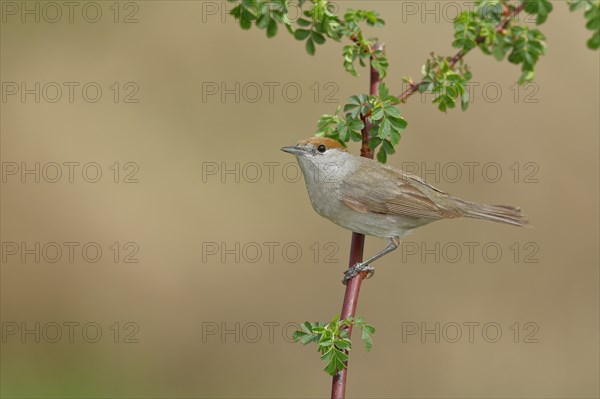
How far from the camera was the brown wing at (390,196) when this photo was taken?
4.82 m

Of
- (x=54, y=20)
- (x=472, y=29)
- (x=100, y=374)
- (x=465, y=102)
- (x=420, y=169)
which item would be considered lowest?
(x=100, y=374)

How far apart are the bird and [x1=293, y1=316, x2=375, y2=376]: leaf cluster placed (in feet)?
4.95

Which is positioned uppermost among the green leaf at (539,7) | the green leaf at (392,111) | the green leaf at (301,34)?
the green leaf at (539,7)

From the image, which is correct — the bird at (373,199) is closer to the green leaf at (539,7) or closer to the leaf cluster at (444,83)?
the leaf cluster at (444,83)

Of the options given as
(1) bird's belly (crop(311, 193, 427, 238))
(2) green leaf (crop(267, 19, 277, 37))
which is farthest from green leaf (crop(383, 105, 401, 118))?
(1) bird's belly (crop(311, 193, 427, 238))

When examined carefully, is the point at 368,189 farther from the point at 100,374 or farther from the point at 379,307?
the point at 100,374

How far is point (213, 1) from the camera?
8367 millimetres

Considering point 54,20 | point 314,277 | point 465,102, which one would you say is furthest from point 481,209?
point 54,20

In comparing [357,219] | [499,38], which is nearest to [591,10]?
[499,38]

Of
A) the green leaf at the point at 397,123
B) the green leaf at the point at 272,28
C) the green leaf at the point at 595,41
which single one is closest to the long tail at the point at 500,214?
the green leaf at the point at 397,123

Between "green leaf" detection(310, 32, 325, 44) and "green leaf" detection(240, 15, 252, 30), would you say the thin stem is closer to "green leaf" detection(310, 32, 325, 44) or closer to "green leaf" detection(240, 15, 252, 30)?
"green leaf" detection(310, 32, 325, 44)

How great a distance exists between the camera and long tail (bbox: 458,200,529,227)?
478cm

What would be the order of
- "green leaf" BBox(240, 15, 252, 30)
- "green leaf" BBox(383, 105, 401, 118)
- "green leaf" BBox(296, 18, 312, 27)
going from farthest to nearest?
"green leaf" BBox(296, 18, 312, 27) → "green leaf" BBox(240, 15, 252, 30) → "green leaf" BBox(383, 105, 401, 118)

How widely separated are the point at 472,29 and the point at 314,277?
500 cm
